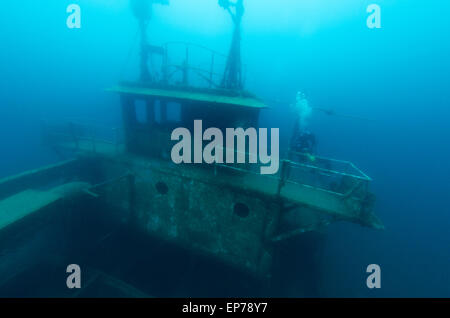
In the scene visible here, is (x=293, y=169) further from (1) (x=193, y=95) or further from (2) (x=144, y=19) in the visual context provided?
(2) (x=144, y=19)

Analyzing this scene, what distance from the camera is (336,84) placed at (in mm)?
62125

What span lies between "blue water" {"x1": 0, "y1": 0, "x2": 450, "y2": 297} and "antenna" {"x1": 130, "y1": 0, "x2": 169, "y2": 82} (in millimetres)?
33777

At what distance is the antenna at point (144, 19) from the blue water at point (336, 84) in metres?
33.8

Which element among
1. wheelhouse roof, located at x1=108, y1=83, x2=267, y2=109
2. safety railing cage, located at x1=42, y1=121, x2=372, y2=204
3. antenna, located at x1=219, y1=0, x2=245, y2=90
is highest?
antenna, located at x1=219, y1=0, x2=245, y2=90

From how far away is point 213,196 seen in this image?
840 cm

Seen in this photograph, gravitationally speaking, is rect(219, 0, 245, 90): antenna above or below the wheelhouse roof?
above

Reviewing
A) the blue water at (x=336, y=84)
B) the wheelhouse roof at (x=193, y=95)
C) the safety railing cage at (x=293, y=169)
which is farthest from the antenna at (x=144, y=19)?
the blue water at (x=336, y=84)

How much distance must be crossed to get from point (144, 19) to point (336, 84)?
204 ft

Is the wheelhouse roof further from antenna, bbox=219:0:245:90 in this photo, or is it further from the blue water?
the blue water

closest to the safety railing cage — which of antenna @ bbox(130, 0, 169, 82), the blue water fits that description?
antenna @ bbox(130, 0, 169, 82)

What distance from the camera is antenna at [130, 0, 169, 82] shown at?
11.4m
